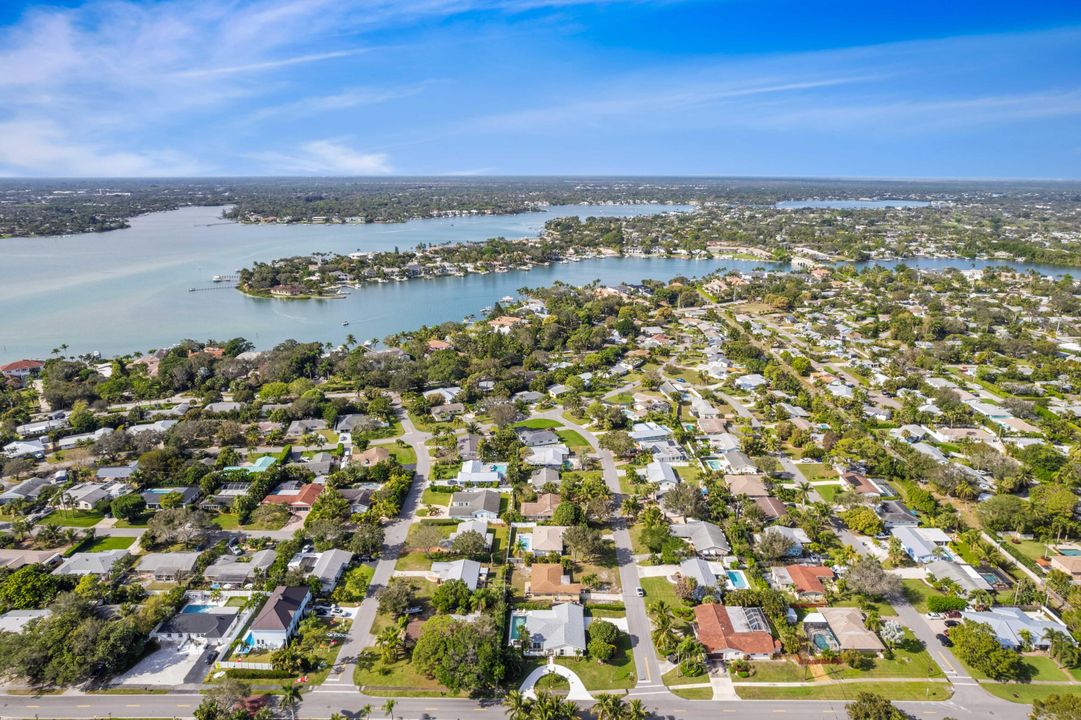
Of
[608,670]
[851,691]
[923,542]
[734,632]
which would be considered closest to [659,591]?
[734,632]

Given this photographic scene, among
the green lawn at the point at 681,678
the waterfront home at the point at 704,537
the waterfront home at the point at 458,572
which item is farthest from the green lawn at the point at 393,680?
the waterfront home at the point at 704,537

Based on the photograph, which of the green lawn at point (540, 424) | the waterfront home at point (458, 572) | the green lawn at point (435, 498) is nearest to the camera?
the waterfront home at point (458, 572)

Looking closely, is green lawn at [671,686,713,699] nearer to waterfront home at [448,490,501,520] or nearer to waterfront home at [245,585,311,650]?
waterfront home at [448,490,501,520]

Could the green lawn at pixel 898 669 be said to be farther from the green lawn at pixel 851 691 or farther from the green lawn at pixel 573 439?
the green lawn at pixel 573 439

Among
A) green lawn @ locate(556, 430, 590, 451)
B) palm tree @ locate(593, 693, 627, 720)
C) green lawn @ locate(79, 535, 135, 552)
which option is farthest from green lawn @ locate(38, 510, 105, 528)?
palm tree @ locate(593, 693, 627, 720)

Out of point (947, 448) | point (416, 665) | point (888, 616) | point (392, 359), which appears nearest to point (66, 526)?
point (416, 665)

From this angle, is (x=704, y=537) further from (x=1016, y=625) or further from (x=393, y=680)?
(x=393, y=680)
